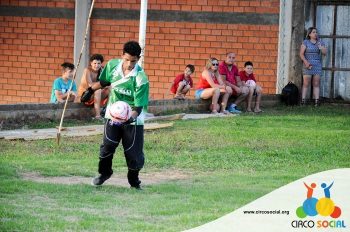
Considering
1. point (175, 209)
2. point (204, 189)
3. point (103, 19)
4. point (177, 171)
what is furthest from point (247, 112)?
point (175, 209)

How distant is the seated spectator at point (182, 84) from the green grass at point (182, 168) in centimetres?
156

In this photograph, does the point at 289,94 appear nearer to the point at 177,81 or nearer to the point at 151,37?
the point at 177,81

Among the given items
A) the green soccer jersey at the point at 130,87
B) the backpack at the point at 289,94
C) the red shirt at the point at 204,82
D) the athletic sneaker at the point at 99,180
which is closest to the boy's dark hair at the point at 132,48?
the green soccer jersey at the point at 130,87

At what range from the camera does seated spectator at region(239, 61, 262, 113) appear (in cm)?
2425

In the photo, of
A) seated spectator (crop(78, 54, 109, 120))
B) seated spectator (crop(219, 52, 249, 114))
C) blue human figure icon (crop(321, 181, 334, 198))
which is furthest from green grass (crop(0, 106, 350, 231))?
seated spectator (crop(78, 54, 109, 120))

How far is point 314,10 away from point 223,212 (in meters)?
14.8

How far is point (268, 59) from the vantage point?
25.9 m

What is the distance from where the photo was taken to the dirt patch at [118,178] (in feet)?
47.6

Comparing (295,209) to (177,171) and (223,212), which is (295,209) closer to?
(223,212)

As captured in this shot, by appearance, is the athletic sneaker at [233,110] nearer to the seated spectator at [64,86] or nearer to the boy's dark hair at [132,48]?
the seated spectator at [64,86]

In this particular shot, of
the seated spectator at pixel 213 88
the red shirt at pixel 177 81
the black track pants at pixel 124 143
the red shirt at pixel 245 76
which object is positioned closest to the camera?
the black track pants at pixel 124 143

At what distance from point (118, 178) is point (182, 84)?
8782 mm

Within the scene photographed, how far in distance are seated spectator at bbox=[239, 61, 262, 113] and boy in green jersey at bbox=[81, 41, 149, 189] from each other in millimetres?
10255

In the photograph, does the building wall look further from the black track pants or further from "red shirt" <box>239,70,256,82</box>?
the black track pants
